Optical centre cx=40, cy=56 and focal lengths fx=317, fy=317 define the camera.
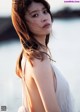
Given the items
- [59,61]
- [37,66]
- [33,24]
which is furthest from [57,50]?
[37,66]

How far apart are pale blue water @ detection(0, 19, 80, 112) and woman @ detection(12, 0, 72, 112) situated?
499mm

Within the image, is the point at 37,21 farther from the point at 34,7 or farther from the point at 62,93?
the point at 62,93

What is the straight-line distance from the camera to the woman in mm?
1258

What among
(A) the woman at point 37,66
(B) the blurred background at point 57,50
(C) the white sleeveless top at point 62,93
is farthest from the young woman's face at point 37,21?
(B) the blurred background at point 57,50

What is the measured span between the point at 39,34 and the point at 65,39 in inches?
21.8

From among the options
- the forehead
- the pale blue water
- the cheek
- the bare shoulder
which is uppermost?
the forehead

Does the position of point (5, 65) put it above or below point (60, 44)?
below

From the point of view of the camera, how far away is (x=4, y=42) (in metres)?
2.03

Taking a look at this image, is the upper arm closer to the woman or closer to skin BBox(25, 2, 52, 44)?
the woman

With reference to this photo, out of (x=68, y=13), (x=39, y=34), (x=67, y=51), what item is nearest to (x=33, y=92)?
(x=39, y=34)

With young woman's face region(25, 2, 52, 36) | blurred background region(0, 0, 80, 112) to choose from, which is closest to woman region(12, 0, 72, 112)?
young woman's face region(25, 2, 52, 36)

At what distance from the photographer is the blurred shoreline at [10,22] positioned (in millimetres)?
1924

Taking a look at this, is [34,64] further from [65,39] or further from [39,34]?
[65,39]

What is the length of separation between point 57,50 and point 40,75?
69cm
